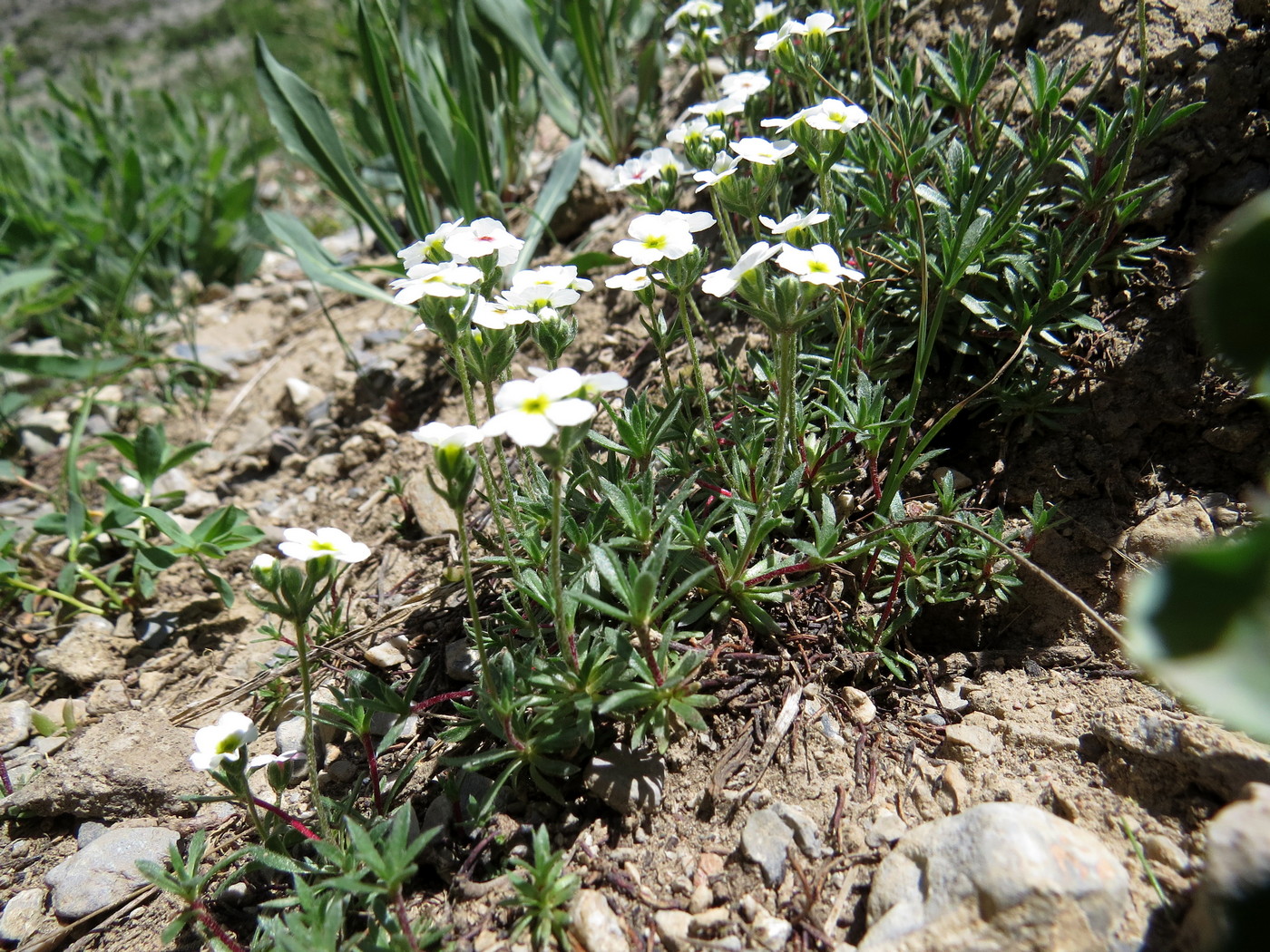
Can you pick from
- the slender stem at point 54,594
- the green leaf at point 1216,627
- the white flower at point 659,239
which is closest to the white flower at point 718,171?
the white flower at point 659,239

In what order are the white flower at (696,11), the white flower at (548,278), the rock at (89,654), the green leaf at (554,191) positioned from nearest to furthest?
the white flower at (548,278)
the rock at (89,654)
the white flower at (696,11)
the green leaf at (554,191)

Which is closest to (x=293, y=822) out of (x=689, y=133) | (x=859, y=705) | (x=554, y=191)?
(x=859, y=705)

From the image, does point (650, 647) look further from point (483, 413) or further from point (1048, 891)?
point (483, 413)

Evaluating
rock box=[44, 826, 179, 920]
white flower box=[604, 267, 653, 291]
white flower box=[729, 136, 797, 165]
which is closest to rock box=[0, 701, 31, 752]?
rock box=[44, 826, 179, 920]

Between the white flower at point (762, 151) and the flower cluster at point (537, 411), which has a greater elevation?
the white flower at point (762, 151)

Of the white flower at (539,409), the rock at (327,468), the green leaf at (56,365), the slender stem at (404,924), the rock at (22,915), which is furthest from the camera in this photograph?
the green leaf at (56,365)

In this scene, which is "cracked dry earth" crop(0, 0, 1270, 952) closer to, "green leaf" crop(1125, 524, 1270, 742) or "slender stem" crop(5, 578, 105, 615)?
"slender stem" crop(5, 578, 105, 615)

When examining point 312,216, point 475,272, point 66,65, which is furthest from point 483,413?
point 66,65

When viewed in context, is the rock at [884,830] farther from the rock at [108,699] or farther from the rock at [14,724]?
the rock at [14,724]
